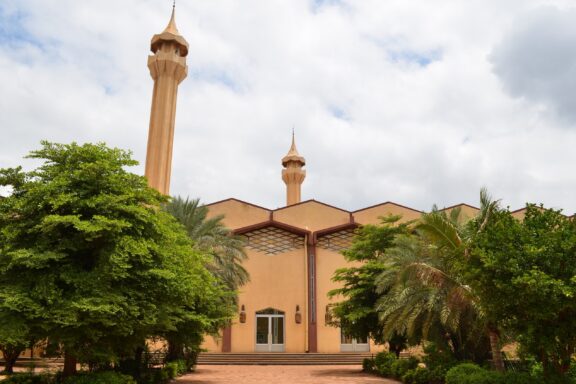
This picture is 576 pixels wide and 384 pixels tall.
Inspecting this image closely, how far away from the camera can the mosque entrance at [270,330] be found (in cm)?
3362

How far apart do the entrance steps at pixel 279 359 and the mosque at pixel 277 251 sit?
1.95 m

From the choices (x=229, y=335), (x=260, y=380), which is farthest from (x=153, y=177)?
(x=260, y=380)

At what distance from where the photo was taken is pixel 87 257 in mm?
12523

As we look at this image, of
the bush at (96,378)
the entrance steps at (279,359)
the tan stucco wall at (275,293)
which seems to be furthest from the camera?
the tan stucco wall at (275,293)

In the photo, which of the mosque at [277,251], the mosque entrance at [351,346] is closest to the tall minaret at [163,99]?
the mosque at [277,251]

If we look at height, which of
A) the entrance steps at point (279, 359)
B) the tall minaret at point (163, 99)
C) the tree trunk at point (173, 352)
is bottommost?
the entrance steps at point (279, 359)

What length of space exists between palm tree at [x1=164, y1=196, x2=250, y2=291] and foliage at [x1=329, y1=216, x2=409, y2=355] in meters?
5.01

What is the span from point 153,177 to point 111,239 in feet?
82.5

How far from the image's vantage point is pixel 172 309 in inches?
507

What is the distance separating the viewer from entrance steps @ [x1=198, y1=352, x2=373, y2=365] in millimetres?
29812

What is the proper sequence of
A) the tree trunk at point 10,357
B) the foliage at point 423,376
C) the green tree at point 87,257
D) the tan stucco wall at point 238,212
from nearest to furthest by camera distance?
the green tree at point 87,257 → the foliage at point 423,376 → the tree trunk at point 10,357 → the tan stucco wall at point 238,212

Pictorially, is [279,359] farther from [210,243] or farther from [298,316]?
[210,243]

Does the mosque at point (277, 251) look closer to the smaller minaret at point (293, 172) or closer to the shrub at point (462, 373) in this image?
the shrub at point (462, 373)

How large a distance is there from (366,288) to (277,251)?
40.9 feet
